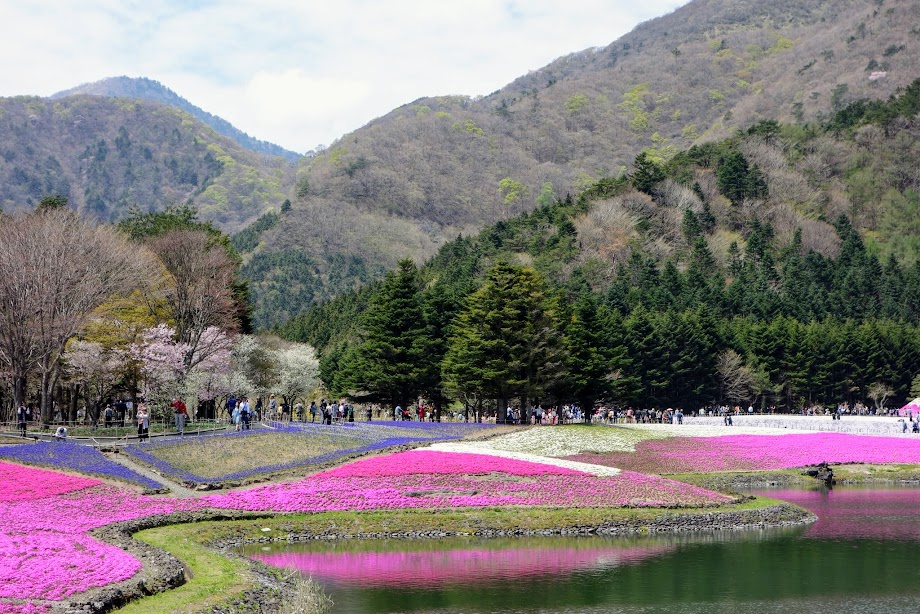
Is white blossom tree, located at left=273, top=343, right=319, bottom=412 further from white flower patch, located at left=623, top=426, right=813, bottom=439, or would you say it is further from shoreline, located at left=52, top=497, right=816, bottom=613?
shoreline, located at left=52, top=497, right=816, bottom=613

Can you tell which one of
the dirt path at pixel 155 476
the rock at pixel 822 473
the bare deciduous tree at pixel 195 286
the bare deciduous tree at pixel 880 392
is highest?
the bare deciduous tree at pixel 195 286

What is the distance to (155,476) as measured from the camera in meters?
51.2

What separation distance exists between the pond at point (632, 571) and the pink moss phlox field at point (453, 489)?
4793 mm

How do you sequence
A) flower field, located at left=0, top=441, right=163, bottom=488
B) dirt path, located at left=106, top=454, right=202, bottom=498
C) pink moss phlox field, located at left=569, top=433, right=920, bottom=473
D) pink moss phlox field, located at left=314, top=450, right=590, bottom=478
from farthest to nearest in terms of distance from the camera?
pink moss phlox field, located at left=569, top=433, right=920, bottom=473 → pink moss phlox field, located at left=314, top=450, right=590, bottom=478 → flower field, located at left=0, top=441, right=163, bottom=488 → dirt path, located at left=106, top=454, right=202, bottom=498

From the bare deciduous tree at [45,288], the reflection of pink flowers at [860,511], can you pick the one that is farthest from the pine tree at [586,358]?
the bare deciduous tree at [45,288]

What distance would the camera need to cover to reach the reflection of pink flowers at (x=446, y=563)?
3581 cm

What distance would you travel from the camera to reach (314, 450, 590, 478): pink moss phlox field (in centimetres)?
5206

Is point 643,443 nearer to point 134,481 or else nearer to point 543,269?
point 134,481

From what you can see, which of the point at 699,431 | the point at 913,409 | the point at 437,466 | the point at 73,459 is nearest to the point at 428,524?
the point at 437,466

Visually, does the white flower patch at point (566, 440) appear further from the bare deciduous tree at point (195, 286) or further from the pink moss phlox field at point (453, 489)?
the bare deciduous tree at point (195, 286)

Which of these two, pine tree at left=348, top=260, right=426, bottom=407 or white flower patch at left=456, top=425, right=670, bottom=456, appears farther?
pine tree at left=348, top=260, right=426, bottom=407

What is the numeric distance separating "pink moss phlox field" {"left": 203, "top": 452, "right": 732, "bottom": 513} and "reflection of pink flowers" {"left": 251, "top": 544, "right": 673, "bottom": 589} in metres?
6.90

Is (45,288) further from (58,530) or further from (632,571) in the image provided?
(632,571)

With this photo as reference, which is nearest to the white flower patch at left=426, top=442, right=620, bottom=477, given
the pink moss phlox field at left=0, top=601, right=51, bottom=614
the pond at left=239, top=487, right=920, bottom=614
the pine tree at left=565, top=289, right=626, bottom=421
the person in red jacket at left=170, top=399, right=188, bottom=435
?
the pond at left=239, top=487, right=920, bottom=614
